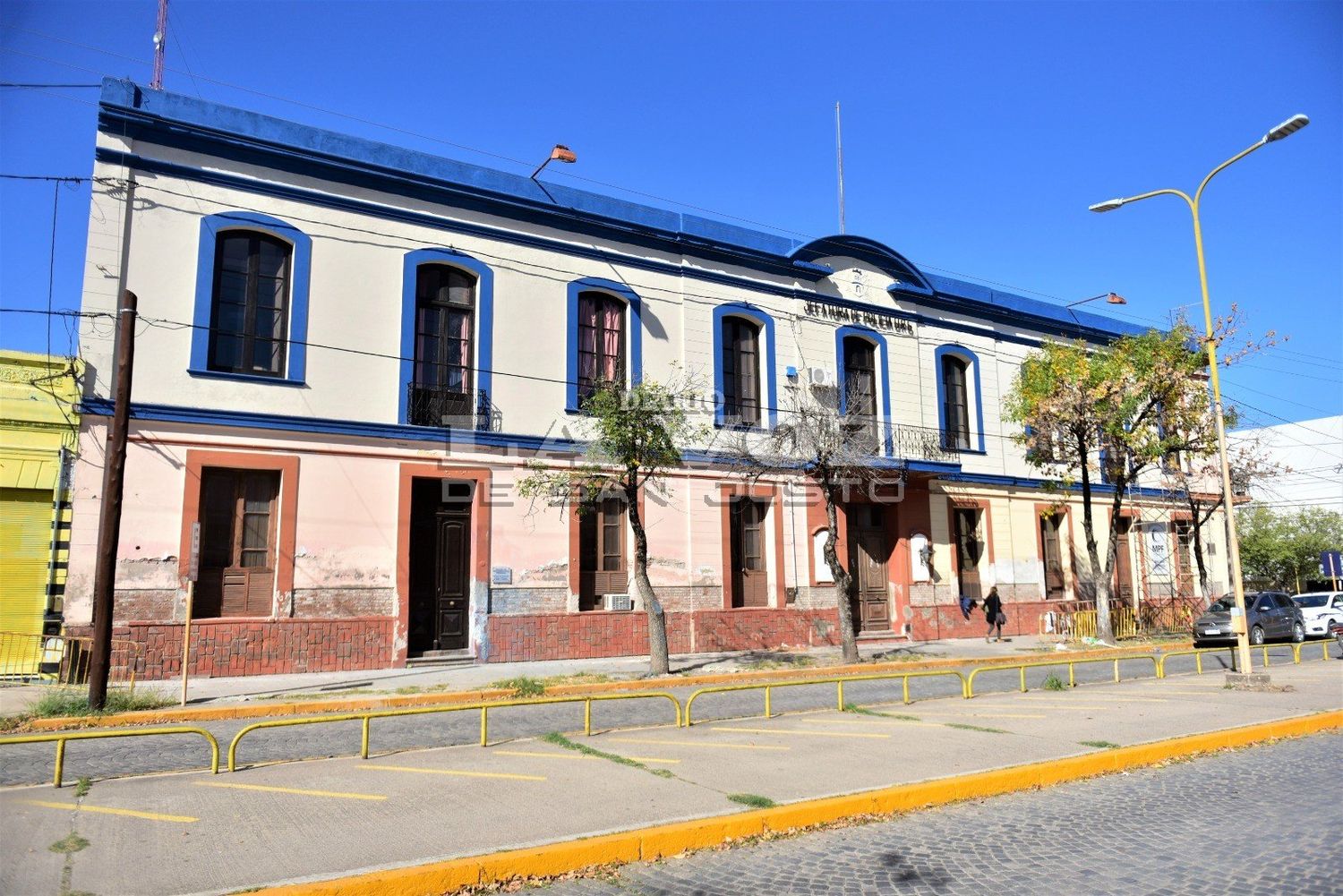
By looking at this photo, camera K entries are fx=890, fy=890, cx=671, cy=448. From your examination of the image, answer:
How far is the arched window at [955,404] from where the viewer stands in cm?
2580

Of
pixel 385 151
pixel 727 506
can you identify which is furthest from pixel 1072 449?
pixel 385 151

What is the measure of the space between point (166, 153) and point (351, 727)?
1099 cm

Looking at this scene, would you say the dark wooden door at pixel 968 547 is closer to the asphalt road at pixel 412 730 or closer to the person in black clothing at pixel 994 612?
the person in black clothing at pixel 994 612

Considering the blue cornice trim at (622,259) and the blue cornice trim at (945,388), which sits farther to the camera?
the blue cornice trim at (945,388)

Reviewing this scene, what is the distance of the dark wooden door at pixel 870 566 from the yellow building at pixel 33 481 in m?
17.2

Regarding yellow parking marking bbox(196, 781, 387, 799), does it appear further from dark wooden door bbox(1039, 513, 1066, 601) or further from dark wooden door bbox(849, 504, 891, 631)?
dark wooden door bbox(1039, 513, 1066, 601)

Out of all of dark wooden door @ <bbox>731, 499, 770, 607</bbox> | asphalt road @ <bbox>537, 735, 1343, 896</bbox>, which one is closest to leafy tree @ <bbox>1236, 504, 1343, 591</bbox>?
dark wooden door @ <bbox>731, 499, 770, 607</bbox>

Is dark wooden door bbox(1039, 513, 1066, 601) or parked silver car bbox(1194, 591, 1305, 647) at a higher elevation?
dark wooden door bbox(1039, 513, 1066, 601)

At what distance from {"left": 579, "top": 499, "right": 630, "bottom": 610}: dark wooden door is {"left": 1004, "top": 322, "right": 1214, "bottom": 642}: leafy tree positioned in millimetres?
11533

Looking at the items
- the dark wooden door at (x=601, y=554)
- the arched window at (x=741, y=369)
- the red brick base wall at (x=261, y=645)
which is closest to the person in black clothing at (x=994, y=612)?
the arched window at (x=741, y=369)

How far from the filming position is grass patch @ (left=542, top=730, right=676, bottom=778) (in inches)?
320

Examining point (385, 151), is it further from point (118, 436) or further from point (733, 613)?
point (733, 613)

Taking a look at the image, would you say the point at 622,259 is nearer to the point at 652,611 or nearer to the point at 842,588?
the point at 652,611

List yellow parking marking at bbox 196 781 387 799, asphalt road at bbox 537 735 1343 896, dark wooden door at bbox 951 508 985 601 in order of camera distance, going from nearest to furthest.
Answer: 1. asphalt road at bbox 537 735 1343 896
2. yellow parking marking at bbox 196 781 387 799
3. dark wooden door at bbox 951 508 985 601
